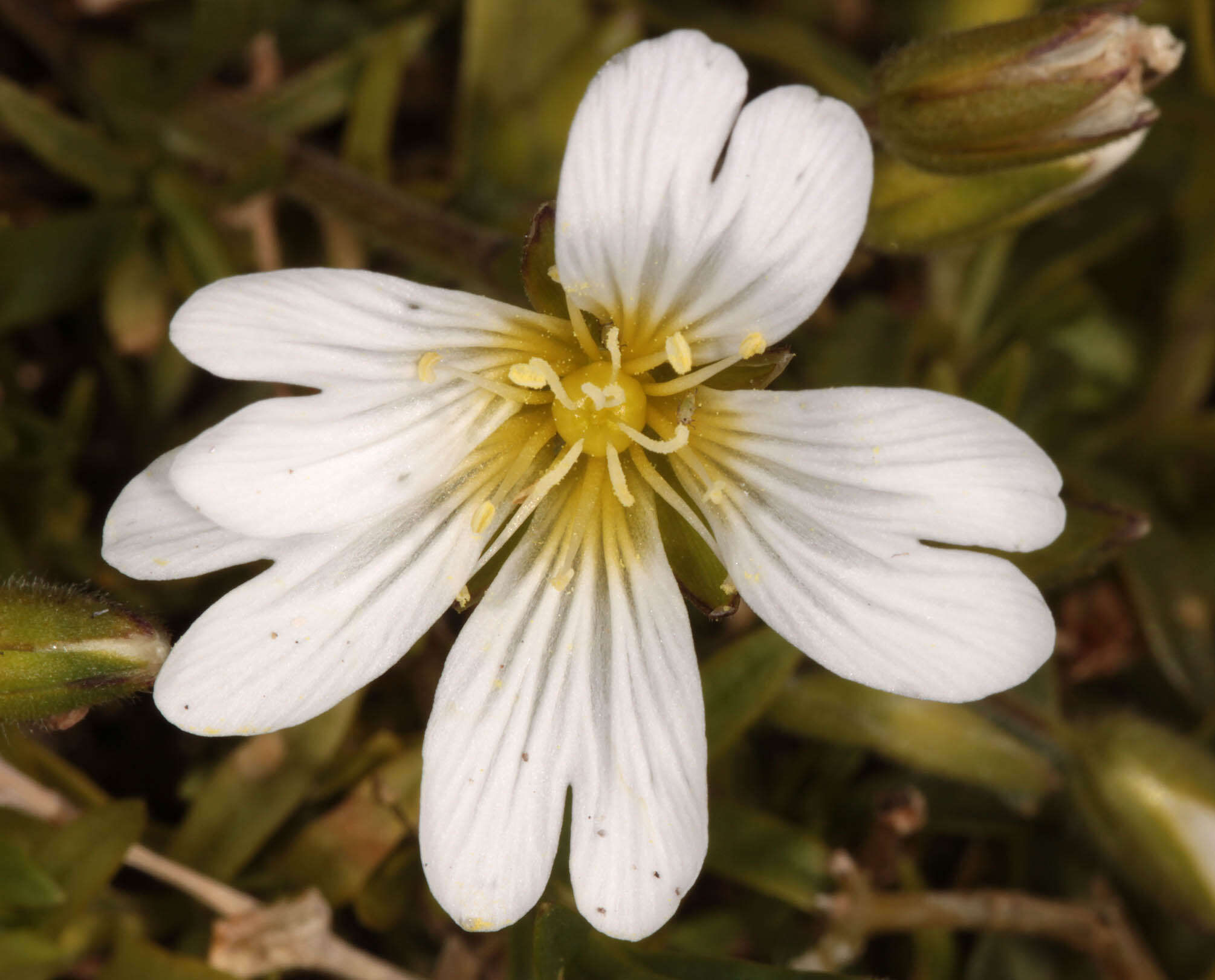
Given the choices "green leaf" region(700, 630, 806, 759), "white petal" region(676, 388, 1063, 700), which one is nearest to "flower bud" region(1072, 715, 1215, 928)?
"green leaf" region(700, 630, 806, 759)

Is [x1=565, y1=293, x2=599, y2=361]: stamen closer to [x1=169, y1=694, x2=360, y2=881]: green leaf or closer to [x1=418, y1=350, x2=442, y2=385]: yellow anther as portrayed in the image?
[x1=418, y1=350, x2=442, y2=385]: yellow anther

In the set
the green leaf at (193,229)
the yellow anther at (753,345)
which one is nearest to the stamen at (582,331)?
the yellow anther at (753,345)

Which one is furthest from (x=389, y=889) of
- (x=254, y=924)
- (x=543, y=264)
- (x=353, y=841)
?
(x=543, y=264)

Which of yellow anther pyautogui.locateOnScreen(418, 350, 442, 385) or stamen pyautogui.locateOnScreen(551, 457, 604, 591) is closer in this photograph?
yellow anther pyautogui.locateOnScreen(418, 350, 442, 385)

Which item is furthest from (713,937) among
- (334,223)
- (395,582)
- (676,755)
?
(334,223)

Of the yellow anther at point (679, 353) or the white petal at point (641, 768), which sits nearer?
the white petal at point (641, 768)

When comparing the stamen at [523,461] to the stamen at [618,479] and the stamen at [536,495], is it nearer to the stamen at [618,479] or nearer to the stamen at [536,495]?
the stamen at [536,495]
